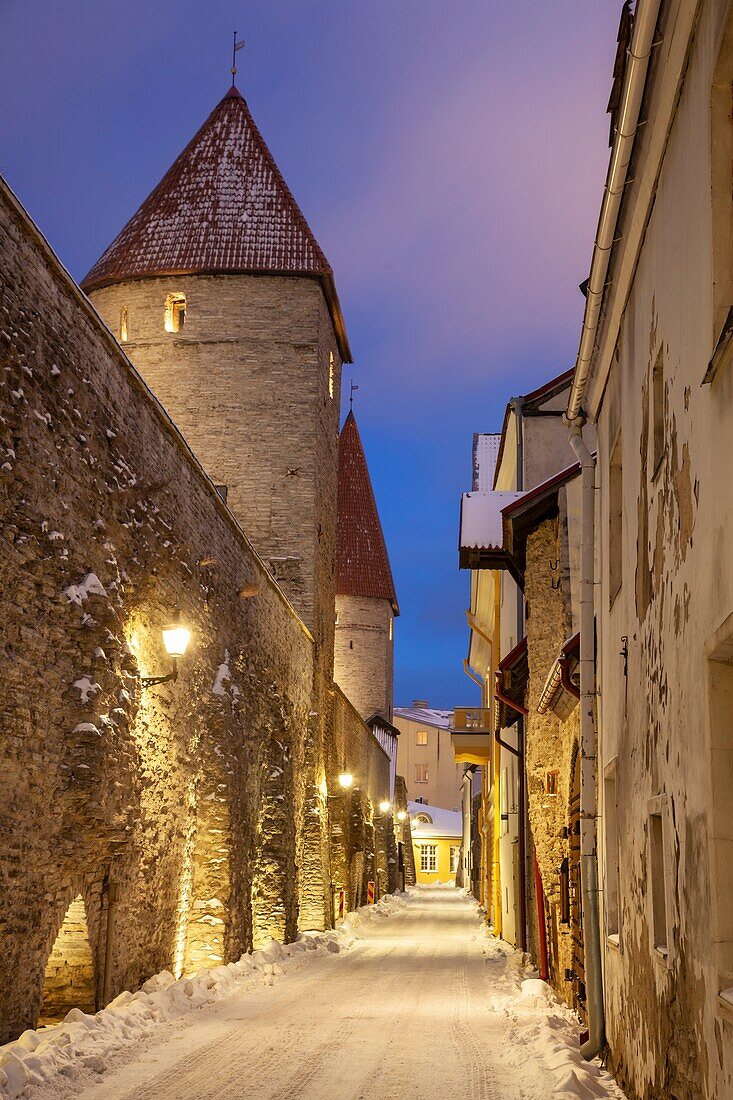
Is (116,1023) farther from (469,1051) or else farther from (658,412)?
(658,412)

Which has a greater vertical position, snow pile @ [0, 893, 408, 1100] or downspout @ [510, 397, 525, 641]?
downspout @ [510, 397, 525, 641]

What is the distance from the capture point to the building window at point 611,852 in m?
7.80

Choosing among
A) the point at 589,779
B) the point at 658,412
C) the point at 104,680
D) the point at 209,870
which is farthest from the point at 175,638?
the point at 658,412

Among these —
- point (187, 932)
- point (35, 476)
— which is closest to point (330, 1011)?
point (187, 932)

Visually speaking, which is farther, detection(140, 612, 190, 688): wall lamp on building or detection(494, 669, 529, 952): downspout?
detection(494, 669, 529, 952): downspout

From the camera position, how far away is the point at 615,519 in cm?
816

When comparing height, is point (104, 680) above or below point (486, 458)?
below

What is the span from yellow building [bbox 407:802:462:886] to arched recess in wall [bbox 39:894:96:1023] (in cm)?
5881

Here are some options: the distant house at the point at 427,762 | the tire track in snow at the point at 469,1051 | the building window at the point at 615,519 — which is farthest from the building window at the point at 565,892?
the distant house at the point at 427,762

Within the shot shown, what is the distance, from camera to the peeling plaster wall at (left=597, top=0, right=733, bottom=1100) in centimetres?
433

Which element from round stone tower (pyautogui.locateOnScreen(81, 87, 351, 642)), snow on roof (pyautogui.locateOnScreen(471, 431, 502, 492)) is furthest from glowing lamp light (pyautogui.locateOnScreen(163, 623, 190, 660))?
Result: snow on roof (pyautogui.locateOnScreen(471, 431, 502, 492))

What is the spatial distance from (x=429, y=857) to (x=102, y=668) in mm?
61664

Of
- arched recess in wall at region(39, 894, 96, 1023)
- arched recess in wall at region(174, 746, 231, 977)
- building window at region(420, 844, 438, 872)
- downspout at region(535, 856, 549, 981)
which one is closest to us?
arched recess in wall at region(39, 894, 96, 1023)

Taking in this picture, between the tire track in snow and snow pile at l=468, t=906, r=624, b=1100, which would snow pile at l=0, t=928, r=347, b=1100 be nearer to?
the tire track in snow
